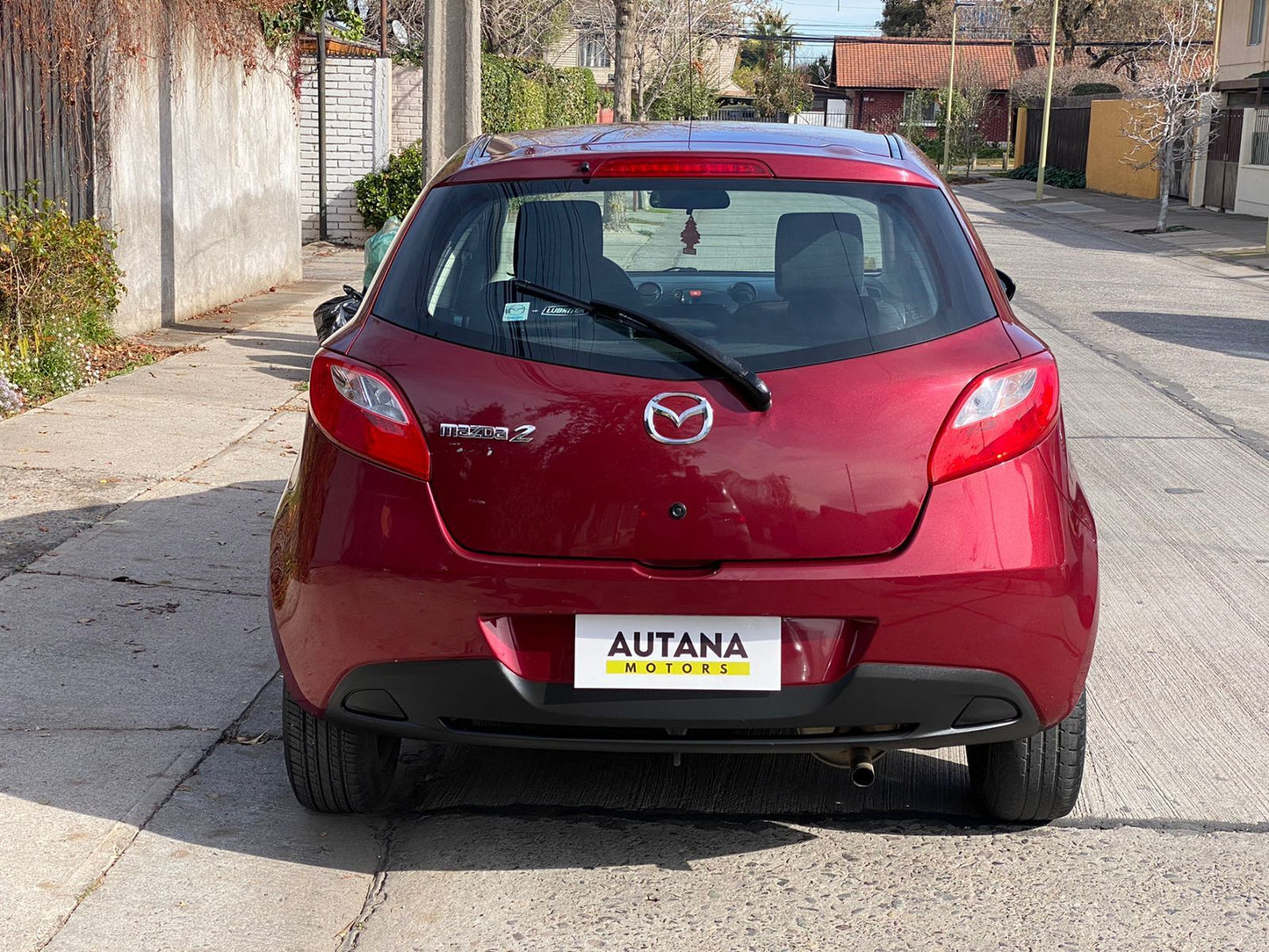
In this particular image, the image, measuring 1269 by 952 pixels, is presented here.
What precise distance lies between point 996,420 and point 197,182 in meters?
11.1

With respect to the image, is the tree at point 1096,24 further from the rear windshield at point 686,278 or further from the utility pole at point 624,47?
the rear windshield at point 686,278

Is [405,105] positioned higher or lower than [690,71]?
lower

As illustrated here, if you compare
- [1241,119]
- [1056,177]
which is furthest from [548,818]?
[1056,177]

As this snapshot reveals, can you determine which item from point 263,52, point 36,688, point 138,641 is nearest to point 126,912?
point 36,688

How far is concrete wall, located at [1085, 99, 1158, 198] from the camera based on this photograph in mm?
41625

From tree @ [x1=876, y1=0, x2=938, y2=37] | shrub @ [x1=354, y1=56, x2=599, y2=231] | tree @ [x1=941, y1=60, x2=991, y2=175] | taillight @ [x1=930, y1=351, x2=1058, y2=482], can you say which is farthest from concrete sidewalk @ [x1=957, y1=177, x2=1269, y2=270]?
tree @ [x1=876, y1=0, x2=938, y2=37]

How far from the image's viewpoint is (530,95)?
1061 inches

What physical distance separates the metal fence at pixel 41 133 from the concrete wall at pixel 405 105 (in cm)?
1178

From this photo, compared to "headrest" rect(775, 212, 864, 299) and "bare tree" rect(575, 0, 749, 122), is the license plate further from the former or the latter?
"bare tree" rect(575, 0, 749, 122)

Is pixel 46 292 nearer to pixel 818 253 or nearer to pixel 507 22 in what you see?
pixel 818 253

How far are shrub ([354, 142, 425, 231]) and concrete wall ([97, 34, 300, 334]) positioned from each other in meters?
4.09

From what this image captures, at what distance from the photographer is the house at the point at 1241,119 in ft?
106

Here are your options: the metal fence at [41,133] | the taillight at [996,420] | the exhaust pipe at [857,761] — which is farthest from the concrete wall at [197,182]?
the taillight at [996,420]

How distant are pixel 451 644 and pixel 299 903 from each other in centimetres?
70
